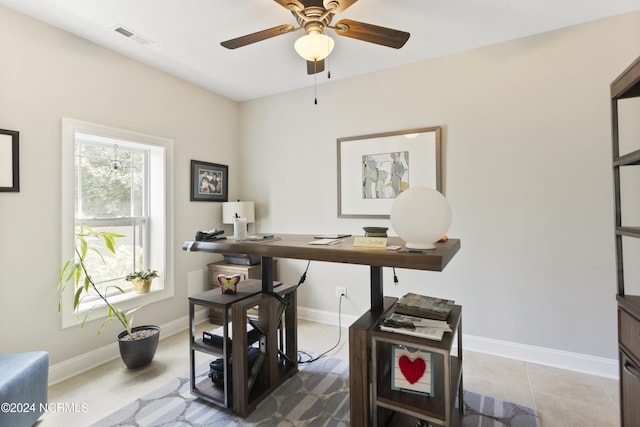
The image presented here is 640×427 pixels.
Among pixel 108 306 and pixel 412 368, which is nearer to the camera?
pixel 412 368

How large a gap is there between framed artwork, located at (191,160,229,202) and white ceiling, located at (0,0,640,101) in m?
1.02

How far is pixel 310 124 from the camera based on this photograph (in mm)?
3418

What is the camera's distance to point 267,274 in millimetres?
2062

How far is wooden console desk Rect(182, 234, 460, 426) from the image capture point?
48.3 inches

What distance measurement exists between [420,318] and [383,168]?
1.77 meters

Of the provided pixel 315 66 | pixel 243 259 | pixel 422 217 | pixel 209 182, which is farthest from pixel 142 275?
pixel 422 217

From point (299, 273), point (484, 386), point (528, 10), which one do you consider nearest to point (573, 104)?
point (528, 10)

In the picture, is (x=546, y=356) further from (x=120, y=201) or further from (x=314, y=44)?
(x=120, y=201)

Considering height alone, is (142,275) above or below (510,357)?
above

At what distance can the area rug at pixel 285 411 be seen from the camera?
177 centimetres

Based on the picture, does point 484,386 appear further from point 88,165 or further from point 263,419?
point 88,165

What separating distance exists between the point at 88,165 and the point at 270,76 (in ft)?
6.06

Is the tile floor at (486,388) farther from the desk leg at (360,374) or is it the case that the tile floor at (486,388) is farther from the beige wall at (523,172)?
the desk leg at (360,374)

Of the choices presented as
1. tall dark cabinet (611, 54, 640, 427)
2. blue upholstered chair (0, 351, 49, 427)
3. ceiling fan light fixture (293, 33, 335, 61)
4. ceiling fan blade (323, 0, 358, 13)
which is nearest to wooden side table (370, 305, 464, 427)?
tall dark cabinet (611, 54, 640, 427)
